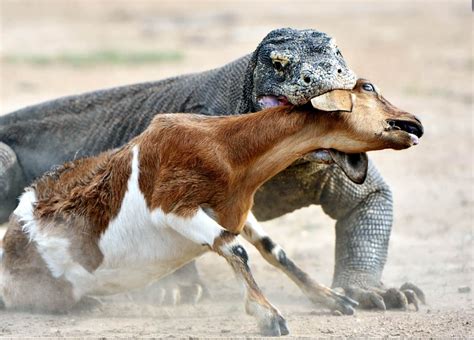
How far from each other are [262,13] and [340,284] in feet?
61.2

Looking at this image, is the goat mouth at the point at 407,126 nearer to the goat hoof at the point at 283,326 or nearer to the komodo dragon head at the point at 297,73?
the komodo dragon head at the point at 297,73

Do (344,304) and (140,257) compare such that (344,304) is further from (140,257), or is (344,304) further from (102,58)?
(102,58)

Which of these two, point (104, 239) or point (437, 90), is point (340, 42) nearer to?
point (437, 90)

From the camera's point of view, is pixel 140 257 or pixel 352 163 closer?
pixel 352 163

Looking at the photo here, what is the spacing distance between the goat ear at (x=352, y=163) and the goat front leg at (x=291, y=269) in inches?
41.0

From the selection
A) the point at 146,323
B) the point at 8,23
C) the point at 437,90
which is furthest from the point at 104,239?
the point at 8,23

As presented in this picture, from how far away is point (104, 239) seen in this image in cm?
774

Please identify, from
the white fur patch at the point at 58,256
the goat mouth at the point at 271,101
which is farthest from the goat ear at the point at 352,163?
the white fur patch at the point at 58,256

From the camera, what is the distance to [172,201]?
7148 mm

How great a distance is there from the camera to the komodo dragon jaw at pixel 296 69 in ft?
24.0

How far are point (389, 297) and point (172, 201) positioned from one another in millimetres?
2027

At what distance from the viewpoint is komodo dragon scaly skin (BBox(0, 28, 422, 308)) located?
25.7ft

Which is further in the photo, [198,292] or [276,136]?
[198,292]

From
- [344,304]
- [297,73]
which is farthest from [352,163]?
[344,304]
